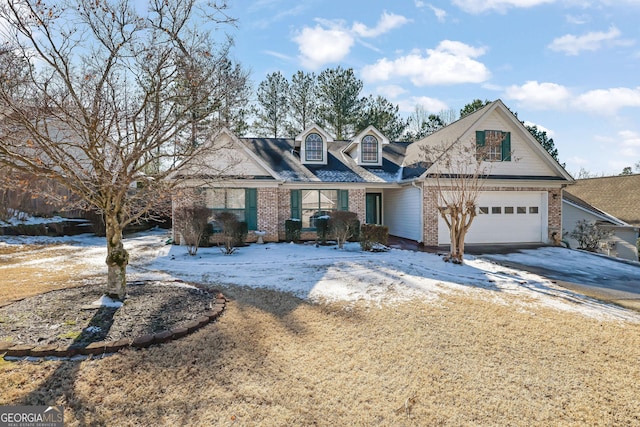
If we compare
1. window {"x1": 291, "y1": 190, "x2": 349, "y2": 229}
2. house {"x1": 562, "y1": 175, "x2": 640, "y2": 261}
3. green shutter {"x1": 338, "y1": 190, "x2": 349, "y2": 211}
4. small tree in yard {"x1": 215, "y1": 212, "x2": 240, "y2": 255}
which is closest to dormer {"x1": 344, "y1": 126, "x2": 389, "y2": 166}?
green shutter {"x1": 338, "y1": 190, "x2": 349, "y2": 211}

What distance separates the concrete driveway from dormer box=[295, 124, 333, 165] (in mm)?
8289

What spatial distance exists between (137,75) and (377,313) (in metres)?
5.89

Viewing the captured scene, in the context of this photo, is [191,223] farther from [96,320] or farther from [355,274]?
[96,320]

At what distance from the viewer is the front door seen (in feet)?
59.0

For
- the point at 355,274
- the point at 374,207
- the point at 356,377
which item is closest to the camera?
the point at 356,377

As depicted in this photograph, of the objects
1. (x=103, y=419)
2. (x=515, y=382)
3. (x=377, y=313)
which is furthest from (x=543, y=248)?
(x=103, y=419)

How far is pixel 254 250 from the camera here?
1220 centimetres

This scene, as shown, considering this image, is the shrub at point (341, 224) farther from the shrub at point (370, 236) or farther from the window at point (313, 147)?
the window at point (313, 147)

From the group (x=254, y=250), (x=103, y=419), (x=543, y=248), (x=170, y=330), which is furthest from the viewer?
(x=543, y=248)

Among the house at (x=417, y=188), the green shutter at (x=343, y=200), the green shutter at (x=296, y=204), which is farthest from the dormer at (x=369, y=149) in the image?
the green shutter at (x=296, y=204)

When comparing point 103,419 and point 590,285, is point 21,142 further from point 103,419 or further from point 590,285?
point 590,285

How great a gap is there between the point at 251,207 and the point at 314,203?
2838 millimetres

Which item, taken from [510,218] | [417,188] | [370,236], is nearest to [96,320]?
[370,236]

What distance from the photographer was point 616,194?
22.3 m
